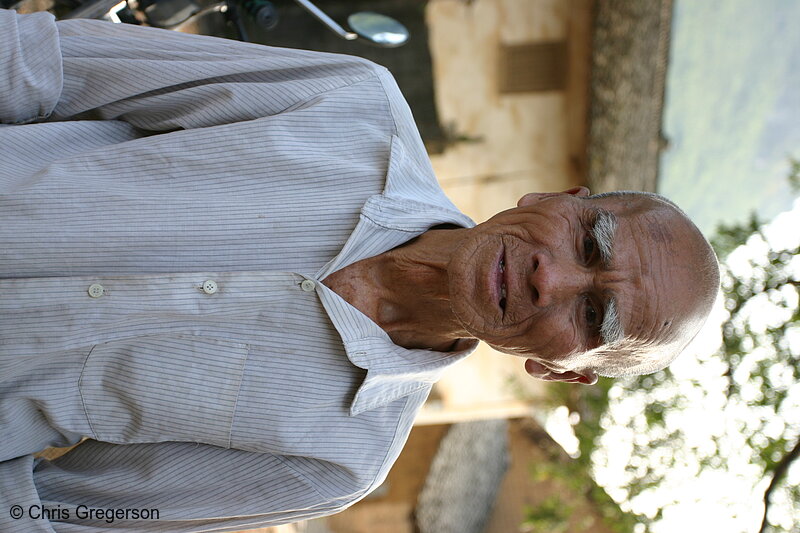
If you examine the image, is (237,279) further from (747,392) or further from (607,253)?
(747,392)

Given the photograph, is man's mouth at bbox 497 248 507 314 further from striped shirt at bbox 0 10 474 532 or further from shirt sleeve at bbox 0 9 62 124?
shirt sleeve at bbox 0 9 62 124

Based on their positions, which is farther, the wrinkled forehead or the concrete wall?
the concrete wall

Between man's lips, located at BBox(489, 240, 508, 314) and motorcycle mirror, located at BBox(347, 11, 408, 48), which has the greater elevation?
motorcycle mirror, located at BBox(347, 11, 408, 48)

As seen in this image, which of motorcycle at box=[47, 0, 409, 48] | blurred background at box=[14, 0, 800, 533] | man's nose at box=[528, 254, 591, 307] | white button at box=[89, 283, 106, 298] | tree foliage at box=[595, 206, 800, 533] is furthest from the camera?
blurred background at box=[14, 0, 800, 533]

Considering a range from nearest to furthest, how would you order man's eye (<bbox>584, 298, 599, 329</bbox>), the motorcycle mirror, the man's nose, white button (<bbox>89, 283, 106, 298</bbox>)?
white button (<bbox>89, 283, 106, 298</bbox>) → the man's nose → man's eye (<bbox>584, 298, 599, 329</bbox>) → the motorcycle mirror

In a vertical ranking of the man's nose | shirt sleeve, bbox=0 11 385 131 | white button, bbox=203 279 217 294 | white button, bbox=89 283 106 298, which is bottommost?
the man's nose

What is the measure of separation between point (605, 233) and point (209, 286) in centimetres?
101

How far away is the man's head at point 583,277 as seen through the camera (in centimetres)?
168

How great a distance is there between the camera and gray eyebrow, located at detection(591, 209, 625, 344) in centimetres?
171

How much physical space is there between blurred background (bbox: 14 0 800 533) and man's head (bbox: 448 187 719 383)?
2.70 metres

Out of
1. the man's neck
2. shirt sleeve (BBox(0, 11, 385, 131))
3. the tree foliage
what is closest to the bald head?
the man's neck

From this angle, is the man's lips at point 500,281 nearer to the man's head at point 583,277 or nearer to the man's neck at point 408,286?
the man's head at point 583,277

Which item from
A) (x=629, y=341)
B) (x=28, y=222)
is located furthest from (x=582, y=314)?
(x=28, y=222)

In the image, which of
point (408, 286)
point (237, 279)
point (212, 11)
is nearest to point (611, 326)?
point (408, 286)
